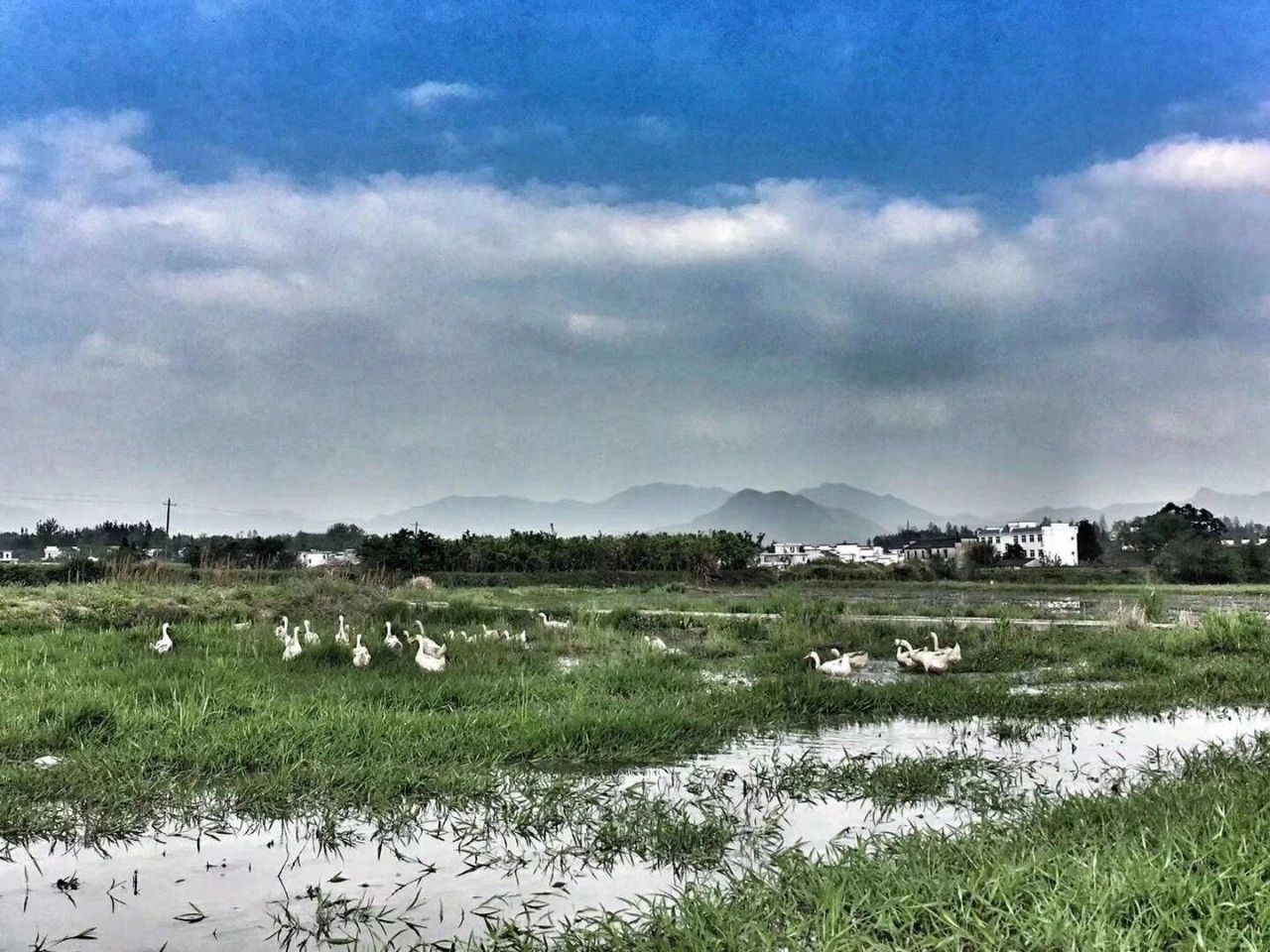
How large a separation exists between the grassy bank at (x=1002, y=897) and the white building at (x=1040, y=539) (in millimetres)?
67861

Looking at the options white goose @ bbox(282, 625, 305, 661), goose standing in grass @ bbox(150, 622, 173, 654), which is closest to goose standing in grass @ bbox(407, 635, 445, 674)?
white goose @ bbox(282, 625, 305, 661)

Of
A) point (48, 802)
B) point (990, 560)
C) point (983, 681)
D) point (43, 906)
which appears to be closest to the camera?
point (43, 906)

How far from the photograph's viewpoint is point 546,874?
5.66 metres

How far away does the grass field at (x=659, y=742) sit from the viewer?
4.44 metres

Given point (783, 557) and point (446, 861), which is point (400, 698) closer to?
point (446, 861)

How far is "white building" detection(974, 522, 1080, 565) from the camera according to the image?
79.6 metres

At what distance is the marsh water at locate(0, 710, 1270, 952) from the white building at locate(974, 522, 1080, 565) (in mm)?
66417

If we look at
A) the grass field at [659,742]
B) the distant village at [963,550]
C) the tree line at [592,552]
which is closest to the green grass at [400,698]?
the grass field at [659,742]

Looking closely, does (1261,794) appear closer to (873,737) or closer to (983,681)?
(873,737)

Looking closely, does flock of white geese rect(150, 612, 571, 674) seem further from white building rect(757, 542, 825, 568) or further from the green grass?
white building rect(757, 542, 825, 568)

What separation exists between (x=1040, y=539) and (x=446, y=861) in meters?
114

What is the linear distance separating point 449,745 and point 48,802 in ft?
9.24

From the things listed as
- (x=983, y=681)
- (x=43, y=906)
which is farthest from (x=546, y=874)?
(x=983, y=681)

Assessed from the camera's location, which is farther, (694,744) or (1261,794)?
(694,744)
